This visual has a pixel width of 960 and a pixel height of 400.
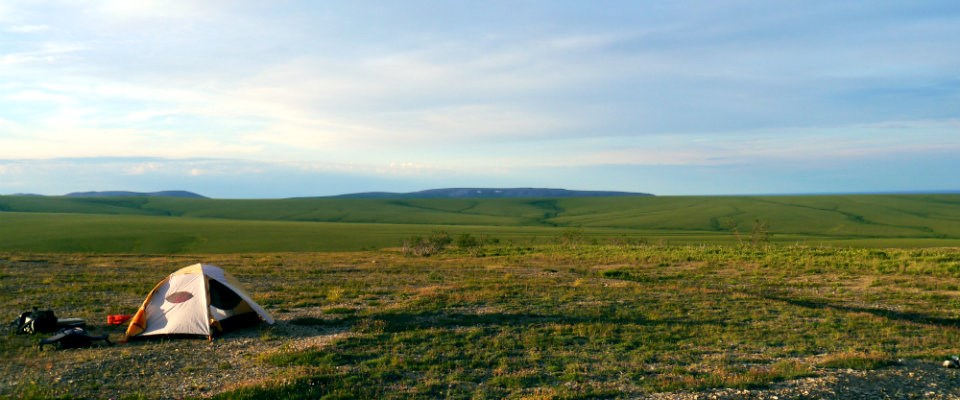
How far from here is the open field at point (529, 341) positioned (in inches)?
443

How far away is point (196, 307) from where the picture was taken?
633 inches

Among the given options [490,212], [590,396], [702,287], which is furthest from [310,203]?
[590,396]

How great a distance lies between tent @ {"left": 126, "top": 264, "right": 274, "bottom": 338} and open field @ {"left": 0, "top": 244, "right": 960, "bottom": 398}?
63 centimetres

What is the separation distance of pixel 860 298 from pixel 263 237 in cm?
7065

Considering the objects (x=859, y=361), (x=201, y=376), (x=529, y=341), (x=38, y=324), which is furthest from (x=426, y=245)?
(x=859, y=361)

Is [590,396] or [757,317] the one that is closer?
[590,396]

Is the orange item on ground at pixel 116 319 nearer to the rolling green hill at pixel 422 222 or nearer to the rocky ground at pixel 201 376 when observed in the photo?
the rocky ground at pixel 201 376

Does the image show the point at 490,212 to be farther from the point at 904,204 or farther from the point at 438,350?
the point at 438,350

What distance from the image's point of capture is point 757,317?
18359 mm

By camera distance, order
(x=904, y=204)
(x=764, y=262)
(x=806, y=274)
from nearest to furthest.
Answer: (x=806, y=274) < (x=764, y=262) < (x=904, y=204)

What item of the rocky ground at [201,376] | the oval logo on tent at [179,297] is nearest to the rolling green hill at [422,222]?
the oval logo on tent at [179,297]

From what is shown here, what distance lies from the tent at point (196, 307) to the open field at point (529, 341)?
63 centimetres

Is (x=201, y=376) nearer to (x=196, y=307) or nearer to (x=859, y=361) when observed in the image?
(x=196, y=307)

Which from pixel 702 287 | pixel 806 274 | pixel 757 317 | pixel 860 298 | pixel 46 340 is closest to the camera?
pixel 46 340
